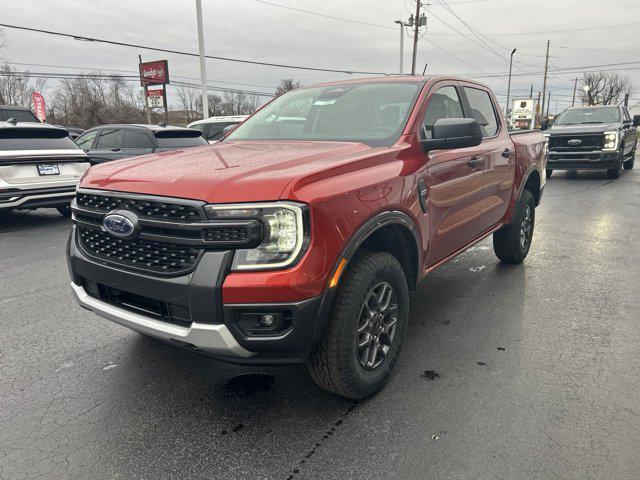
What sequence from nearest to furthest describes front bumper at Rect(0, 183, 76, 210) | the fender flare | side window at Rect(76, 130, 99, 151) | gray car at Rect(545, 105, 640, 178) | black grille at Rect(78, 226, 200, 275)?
1. black grille at Rect(78, 226, 200, 275)
2. the fender flare
3. front bumper at Rect(0, 183, 76, 210)
4. side window at Rect(76, 130, 99, 151)
5. gray car at Rect(545, 105, 640, 178)

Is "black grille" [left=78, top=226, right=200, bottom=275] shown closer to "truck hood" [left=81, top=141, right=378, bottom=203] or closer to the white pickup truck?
"truck hood" [left=81, top=141, right=378, bottom=203]

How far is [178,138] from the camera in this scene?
9.34m

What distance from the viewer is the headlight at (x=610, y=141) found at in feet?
39.9

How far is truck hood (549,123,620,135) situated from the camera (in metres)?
12.3

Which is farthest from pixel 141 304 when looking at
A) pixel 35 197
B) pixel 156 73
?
pixel 156 73

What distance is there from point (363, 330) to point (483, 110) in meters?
2.88

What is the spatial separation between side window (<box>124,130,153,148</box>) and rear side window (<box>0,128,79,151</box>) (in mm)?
1444

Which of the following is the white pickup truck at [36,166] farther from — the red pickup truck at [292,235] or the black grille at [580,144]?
the black grille at [580,144]

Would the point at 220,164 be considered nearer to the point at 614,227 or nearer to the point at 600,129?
the point at 614,227

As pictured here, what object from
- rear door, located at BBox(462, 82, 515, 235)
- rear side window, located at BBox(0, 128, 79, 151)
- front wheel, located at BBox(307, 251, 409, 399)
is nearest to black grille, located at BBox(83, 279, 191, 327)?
front wheel, located at BBox(307, 251, 409, 399)

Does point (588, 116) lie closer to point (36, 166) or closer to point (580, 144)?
point (580, 144)

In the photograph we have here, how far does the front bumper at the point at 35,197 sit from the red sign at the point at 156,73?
24207mm

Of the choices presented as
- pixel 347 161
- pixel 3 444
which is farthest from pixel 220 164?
pixel 3 444

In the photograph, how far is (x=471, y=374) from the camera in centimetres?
299
